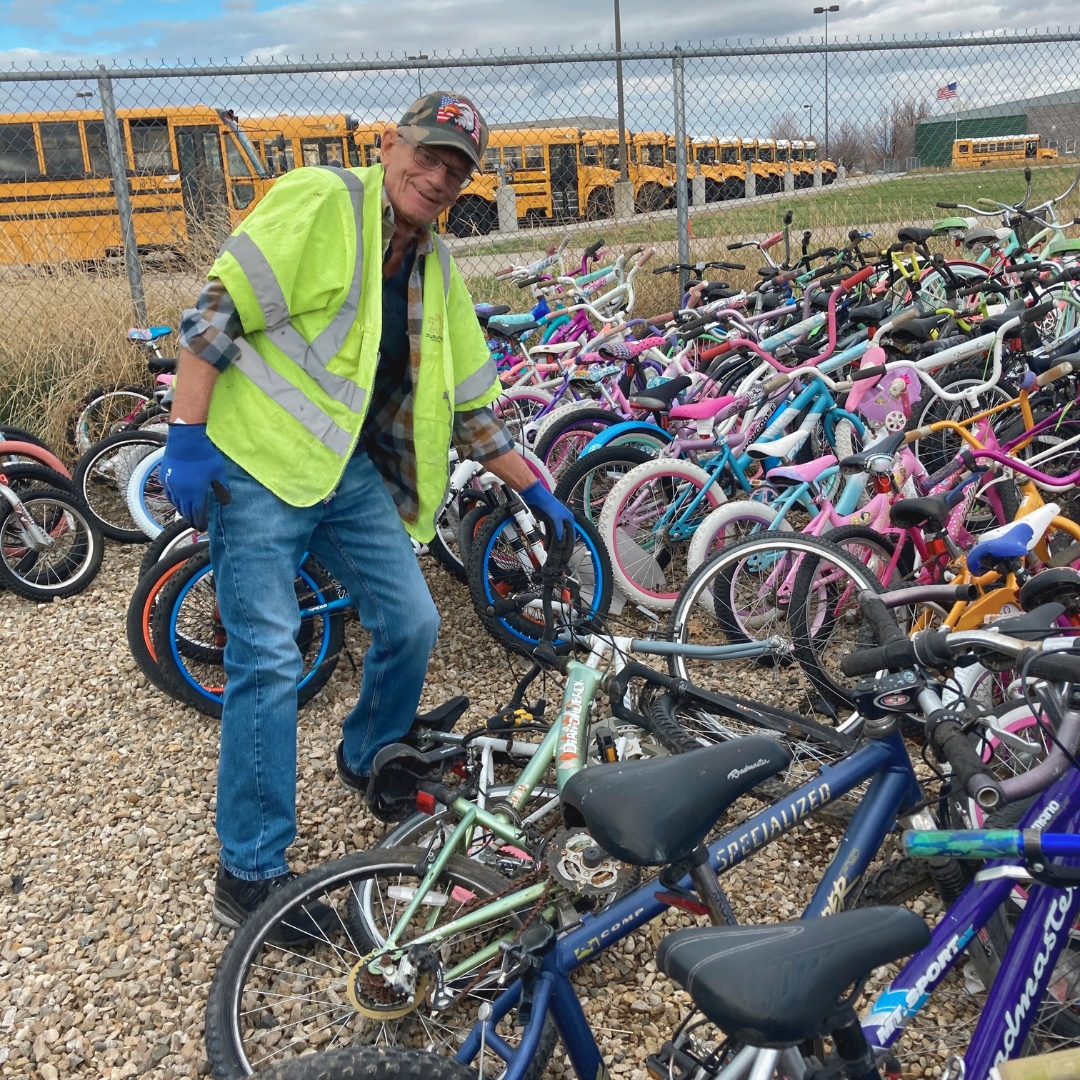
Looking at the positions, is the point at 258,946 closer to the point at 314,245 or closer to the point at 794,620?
the point at 314,245

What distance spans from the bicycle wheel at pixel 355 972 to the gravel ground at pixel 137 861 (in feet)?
0.82

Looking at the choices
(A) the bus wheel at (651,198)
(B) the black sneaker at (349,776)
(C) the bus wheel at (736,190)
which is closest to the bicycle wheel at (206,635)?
(B) the black sneaker at (349,776)

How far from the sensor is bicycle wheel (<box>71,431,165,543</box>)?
5426 millimetres

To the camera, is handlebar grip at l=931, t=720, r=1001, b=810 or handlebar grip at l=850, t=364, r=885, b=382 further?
handlebar grip at l=850, t=364, r=885, b=382

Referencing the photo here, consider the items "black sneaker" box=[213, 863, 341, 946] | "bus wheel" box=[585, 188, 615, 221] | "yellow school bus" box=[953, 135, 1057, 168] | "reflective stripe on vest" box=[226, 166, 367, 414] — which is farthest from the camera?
"yellow school bus" box=[953, 135, 1057, 168]

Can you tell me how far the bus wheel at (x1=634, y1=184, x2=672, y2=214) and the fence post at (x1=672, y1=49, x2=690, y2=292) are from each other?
4.35 ft

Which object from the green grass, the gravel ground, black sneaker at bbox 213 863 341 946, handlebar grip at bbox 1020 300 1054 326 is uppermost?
the green grass

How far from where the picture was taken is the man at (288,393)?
7.45 ft

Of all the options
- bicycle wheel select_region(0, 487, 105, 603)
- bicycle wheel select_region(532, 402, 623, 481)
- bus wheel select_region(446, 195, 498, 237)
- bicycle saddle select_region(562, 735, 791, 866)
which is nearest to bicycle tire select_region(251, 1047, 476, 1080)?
bicycle saddle select_region(562, 735, 791, 866)

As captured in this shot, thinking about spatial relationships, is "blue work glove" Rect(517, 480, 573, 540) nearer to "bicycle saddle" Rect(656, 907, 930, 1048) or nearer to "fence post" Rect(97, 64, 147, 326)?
"bicycle saddle" Rect(656, 907, 930, 1048)

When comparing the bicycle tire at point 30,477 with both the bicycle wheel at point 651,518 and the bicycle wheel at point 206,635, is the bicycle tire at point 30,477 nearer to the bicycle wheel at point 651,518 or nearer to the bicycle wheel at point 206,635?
the bicycle wheel at point 206,635

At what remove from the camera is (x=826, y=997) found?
1100 mm

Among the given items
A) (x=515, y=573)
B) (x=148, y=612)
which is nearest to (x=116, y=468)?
(x=148, y=612)

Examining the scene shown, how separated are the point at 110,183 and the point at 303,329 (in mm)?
6250
